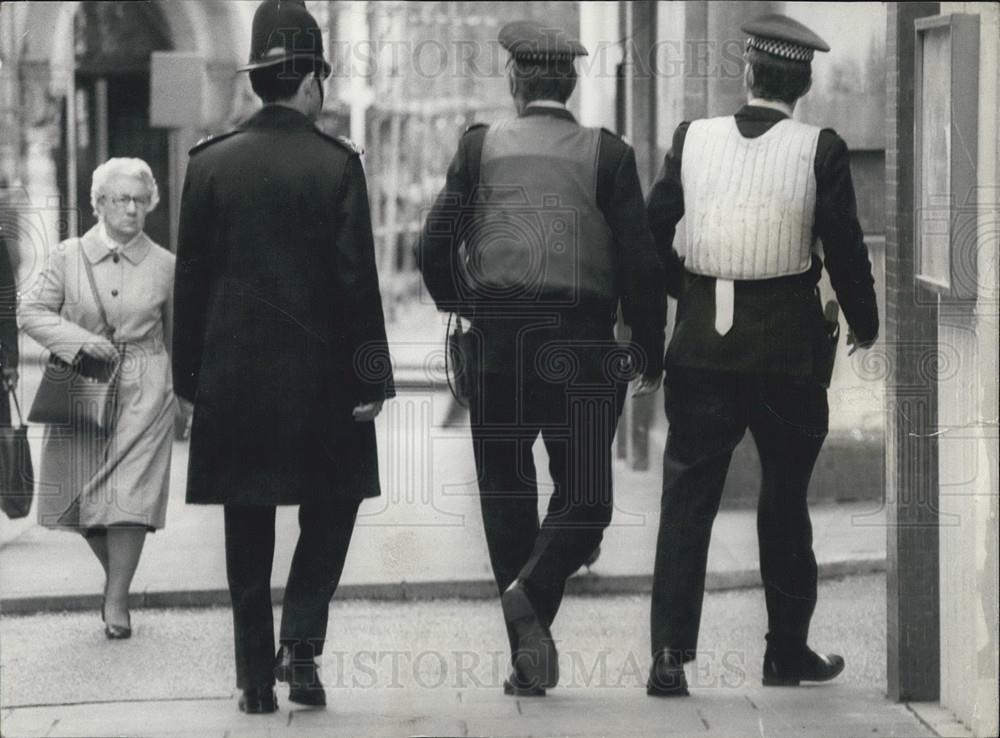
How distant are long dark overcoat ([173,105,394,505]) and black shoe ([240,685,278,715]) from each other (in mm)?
565

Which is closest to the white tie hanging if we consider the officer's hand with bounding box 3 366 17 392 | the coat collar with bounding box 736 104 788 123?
the coat collar with bounding box 736 104 788 123

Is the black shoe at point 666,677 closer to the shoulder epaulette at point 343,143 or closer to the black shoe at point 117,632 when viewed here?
the shoulder epaulette at point 343,143

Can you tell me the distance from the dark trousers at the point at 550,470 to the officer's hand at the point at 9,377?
1556 mm

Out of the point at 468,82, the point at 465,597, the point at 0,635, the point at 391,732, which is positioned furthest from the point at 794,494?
the point at 468,82

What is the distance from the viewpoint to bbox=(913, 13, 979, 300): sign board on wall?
539 centimetres

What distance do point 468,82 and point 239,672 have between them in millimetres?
6616

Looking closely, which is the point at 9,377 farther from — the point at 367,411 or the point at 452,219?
the point at 452,219

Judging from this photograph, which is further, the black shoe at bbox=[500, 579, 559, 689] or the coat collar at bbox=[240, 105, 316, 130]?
the black shoe at bbox=[500, 579, 559, 689]

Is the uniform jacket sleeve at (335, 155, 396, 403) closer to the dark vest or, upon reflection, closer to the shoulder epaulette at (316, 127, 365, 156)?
the shoulder epaulette at (316, 127, 365, 156)

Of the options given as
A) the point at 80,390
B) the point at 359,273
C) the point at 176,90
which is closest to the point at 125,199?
the point at 80,390

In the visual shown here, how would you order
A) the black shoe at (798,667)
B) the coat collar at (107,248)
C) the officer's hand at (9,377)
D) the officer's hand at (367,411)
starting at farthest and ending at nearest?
the coat collar at (107,248) → the officer's hand at (9,377) → the black shoe at (798,667) → the officer's hand at (367,411)

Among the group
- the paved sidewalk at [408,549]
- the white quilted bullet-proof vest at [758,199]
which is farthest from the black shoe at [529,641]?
the paved sidewalk at [408,549]

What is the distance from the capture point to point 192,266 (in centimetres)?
593

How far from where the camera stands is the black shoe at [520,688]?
6262 millimetres
